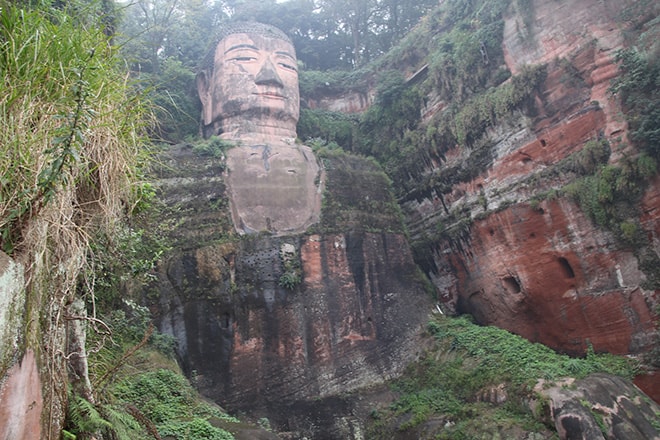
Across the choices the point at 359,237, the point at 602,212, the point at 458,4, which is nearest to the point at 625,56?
the point at 602,212

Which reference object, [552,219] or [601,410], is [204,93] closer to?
[552,219]

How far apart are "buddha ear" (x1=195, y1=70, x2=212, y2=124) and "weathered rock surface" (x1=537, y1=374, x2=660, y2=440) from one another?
14.0m

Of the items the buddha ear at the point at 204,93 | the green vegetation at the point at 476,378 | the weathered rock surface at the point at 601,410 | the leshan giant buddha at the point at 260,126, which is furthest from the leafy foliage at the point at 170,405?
the buddha ear at the point at 204,93

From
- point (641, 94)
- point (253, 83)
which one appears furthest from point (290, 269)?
point (641, 94)

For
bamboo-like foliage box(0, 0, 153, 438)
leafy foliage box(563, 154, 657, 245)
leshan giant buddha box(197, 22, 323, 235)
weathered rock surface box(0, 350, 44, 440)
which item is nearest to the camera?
weathered rock surface box(0, 350, 44, 440)

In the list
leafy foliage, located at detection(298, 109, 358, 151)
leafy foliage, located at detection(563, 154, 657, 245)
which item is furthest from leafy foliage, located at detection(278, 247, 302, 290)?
leafy foliage, located at detection(563, 154, 657, 245)

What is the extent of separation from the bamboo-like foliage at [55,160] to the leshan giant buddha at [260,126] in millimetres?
9968

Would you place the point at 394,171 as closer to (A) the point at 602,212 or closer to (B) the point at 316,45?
(A) the point at 602,212

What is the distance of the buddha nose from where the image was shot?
59.0 ft

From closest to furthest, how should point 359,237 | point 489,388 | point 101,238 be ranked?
point 101,238 < point 489,388 < point 359,237

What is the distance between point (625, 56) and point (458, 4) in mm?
6624

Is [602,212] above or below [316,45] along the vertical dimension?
below

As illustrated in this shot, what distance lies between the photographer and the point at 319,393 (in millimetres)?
12305

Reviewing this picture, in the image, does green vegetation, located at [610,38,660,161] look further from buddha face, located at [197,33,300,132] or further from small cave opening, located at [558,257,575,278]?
buddha face, located at [197,33,300,132]
